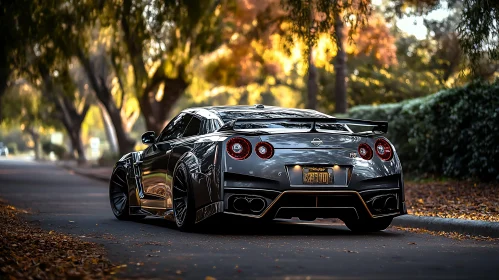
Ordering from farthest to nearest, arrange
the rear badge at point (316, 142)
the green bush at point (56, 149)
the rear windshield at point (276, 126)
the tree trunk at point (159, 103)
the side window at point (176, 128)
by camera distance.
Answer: the green bush at point (56, 149) < the tree trunk at point (159, 103) < the side window at point (176, 128) < the rear windshield at point (276, 126) < the rear badge at point (316, 142)

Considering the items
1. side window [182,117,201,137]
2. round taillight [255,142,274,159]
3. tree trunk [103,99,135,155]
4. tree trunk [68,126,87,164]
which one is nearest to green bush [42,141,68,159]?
tree trunk [68,126,87,164]

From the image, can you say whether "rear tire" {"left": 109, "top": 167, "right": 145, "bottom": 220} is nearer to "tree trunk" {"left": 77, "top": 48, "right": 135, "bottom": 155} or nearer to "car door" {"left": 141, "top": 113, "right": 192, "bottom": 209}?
"car door" {"left": 141, "top": 113, "right": 192, "bottom": 209}

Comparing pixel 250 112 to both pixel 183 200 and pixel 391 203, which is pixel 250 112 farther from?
pixel 391 203

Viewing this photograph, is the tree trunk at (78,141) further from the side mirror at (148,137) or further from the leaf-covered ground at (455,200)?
the side mirror at (148,137)

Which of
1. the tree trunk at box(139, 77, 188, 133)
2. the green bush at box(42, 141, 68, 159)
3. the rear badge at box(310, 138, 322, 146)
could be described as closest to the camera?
the rear badge at box(310, 138, 322, 146)

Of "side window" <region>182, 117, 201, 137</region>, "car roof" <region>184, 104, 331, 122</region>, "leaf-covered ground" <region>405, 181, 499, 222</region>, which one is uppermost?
"car roof" <region>184, 104, 331, 122</region>

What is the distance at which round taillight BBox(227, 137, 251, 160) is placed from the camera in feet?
32.8

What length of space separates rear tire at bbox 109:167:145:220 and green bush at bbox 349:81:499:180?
6.54m

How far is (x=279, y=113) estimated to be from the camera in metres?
11.3

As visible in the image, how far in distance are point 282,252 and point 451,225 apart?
3.49 meters

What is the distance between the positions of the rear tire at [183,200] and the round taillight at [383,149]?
82.3 inches

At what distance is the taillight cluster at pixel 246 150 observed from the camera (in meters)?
9.97

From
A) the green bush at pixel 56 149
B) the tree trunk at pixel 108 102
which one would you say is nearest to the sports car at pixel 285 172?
the tree trunk at pixel 108 102

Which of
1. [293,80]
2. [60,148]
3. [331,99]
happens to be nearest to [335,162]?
[331,99]
